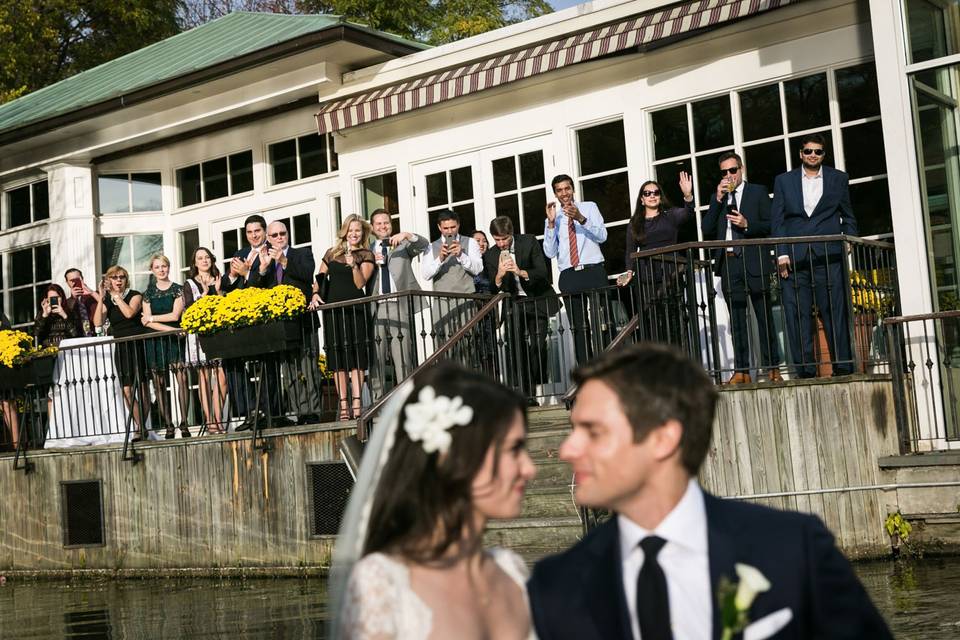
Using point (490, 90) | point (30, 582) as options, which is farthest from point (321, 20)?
point (30, 582)

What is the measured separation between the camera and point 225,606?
10.3 metres

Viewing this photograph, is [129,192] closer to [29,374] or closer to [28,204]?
[28,204]

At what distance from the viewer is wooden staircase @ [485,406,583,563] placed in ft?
31.8

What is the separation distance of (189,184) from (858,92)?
9.58 meters

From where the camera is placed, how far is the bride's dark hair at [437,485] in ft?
9.32

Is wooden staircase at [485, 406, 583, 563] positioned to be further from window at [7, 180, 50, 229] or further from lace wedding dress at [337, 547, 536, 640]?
window at [7, 180, 50, 229]

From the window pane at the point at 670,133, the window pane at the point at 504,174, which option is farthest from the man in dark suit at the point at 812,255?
the window pane at the point at 504,174

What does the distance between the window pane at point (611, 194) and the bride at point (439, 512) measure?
34.2ft

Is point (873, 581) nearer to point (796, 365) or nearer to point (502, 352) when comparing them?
point (796, 365)

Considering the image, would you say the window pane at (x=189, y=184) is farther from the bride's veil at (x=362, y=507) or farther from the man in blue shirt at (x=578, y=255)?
the bride's veil at (x=362, y=507)

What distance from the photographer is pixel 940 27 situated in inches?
401

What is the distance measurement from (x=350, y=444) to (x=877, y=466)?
396 centimetres

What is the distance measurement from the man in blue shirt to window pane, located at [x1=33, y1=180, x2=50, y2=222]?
9117mm

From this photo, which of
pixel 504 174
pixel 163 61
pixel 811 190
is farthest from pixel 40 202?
A: pixel 811 190
